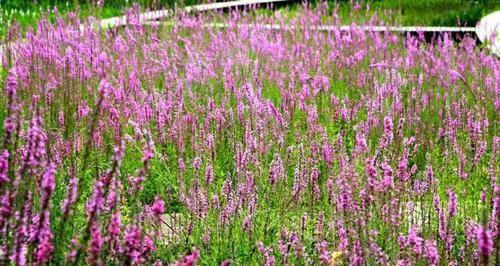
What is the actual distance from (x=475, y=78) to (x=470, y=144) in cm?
205

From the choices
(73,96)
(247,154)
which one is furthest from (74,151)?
(247,154)

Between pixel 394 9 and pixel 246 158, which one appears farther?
pixel 394 9

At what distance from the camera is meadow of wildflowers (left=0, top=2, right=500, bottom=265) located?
7.00 ft

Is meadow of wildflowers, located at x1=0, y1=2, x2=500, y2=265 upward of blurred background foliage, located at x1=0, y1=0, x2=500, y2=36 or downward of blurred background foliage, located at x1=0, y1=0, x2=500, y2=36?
downward

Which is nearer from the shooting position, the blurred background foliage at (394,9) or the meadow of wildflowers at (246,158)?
the meadow of wildflowers at (246,158)

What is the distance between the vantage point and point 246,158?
10.5ft

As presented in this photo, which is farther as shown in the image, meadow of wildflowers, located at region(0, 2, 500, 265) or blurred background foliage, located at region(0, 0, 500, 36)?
blurred background foliage, located at region(0, 0, 500, 36)

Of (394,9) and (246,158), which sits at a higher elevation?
(394,9)

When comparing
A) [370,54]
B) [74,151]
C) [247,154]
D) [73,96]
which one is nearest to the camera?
[247,154]

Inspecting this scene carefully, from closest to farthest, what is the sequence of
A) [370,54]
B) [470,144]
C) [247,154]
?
[247,154], [470,144], [370,54]

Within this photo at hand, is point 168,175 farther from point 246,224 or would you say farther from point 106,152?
point 246,224

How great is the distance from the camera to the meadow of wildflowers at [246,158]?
7.00 feet

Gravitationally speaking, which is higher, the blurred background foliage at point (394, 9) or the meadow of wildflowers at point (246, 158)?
the blurred background foliage at point (394, 9)

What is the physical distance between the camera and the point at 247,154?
322cm
